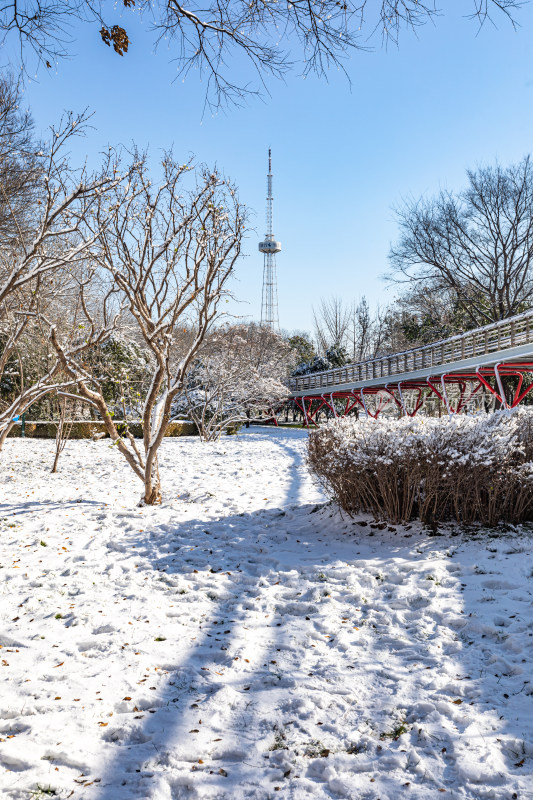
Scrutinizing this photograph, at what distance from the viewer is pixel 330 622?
3.92 m

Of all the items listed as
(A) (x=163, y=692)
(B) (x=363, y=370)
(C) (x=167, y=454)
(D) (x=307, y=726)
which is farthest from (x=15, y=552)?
(B) (x=363, y=370)

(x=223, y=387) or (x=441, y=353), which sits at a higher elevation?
(x=441, y=353)

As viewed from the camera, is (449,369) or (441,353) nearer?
(449,369)

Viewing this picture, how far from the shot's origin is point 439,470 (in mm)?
5730

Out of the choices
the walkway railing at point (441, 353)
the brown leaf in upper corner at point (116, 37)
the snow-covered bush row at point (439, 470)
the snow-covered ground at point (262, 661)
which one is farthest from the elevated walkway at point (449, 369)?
the brown leaf in upper corner at point (116, 37)

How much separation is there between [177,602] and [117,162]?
18.3 ft

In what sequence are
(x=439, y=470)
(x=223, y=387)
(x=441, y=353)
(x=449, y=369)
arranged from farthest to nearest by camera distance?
(x=441, y=353) → (x=223, y=387) → (x=449, y=369) → (x=439, y=470)

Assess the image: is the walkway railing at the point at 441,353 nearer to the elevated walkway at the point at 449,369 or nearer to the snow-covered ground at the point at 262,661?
the elevated walkway at the point at 449,369

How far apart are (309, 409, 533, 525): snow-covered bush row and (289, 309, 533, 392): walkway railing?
9.76m

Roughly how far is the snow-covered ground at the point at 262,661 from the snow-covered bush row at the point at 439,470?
1.37 feet

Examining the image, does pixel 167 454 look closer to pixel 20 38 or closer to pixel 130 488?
pixel 130 488

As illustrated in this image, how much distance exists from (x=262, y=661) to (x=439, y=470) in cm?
318

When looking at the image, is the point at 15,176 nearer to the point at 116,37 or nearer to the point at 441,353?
the point at 116,37

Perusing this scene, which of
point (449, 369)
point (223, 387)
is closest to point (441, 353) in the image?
point (449, 369)
